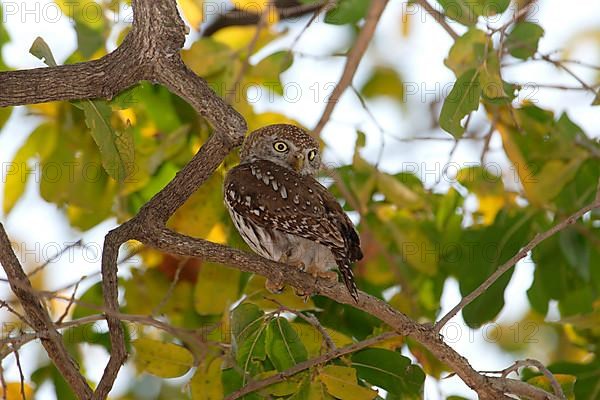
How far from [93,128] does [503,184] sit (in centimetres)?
353

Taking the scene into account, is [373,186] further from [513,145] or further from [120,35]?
[120,35]

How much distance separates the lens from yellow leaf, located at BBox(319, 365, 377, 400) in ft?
16.1

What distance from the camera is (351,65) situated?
6.89 meters

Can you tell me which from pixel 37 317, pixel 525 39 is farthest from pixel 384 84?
pixel 37 317

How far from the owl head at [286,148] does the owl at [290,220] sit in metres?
0.43

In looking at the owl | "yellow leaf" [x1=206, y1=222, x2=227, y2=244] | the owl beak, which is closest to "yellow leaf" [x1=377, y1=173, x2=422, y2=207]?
the owl beak

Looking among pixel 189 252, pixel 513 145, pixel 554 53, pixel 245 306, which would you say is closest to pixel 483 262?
pixel 513 145

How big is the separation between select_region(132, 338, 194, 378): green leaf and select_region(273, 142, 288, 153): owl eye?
6.10 feet

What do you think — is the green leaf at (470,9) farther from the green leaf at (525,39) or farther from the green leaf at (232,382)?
the green leaf at (232,382)

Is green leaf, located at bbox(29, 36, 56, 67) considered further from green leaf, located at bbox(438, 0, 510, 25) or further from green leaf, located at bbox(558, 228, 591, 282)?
green leaf, located at bbox(558, 228, 591, 282)

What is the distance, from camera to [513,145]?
6910 millimetres

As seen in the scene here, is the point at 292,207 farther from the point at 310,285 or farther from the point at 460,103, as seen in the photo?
the point at 460,103

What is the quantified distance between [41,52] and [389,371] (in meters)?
2.45

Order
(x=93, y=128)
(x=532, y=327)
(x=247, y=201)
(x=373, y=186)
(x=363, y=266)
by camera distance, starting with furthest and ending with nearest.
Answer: (x=532, y=327) → (x=363, y=266) → (x=373, y=186) → (x=247, y=201) → (x=93, y=128)
